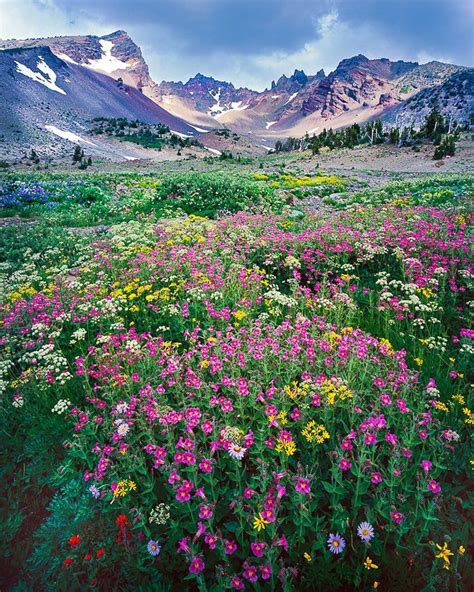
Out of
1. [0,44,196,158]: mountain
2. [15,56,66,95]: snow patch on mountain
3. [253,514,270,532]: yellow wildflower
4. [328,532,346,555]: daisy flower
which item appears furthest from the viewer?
[15,56,66,95]: snow patch on mountain

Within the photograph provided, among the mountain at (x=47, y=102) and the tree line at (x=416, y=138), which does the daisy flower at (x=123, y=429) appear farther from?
the mountain at (x=47, y=102)

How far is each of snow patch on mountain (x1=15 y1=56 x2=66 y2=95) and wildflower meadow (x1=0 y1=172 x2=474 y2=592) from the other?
6579 inches

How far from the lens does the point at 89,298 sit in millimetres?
5699

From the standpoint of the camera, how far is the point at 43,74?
143m

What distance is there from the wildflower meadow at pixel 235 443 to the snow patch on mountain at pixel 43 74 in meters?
167

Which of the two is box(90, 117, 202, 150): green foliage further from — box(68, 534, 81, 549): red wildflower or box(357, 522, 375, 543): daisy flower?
box(357, 522, 375, 543): daisy flower

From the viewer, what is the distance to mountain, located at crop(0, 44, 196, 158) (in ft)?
284

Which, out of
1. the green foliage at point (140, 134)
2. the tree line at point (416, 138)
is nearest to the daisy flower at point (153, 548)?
the tree line at point (416, 138)

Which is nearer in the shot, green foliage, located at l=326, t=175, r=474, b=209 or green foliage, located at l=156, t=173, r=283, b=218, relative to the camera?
green foliage, located at l=326, t=175, r=474, b=209

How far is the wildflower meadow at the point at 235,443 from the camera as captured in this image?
2.61 meters

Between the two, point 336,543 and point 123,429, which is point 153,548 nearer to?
point 123,429

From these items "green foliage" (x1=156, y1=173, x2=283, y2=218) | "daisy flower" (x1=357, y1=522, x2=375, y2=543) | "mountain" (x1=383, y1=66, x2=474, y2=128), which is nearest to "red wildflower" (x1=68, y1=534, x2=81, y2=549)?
"daisy flower" (x1=357, y1=522, x2=375, y2=543)

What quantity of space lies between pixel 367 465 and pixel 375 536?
581 millimetres

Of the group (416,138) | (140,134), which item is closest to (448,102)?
(416,138)
